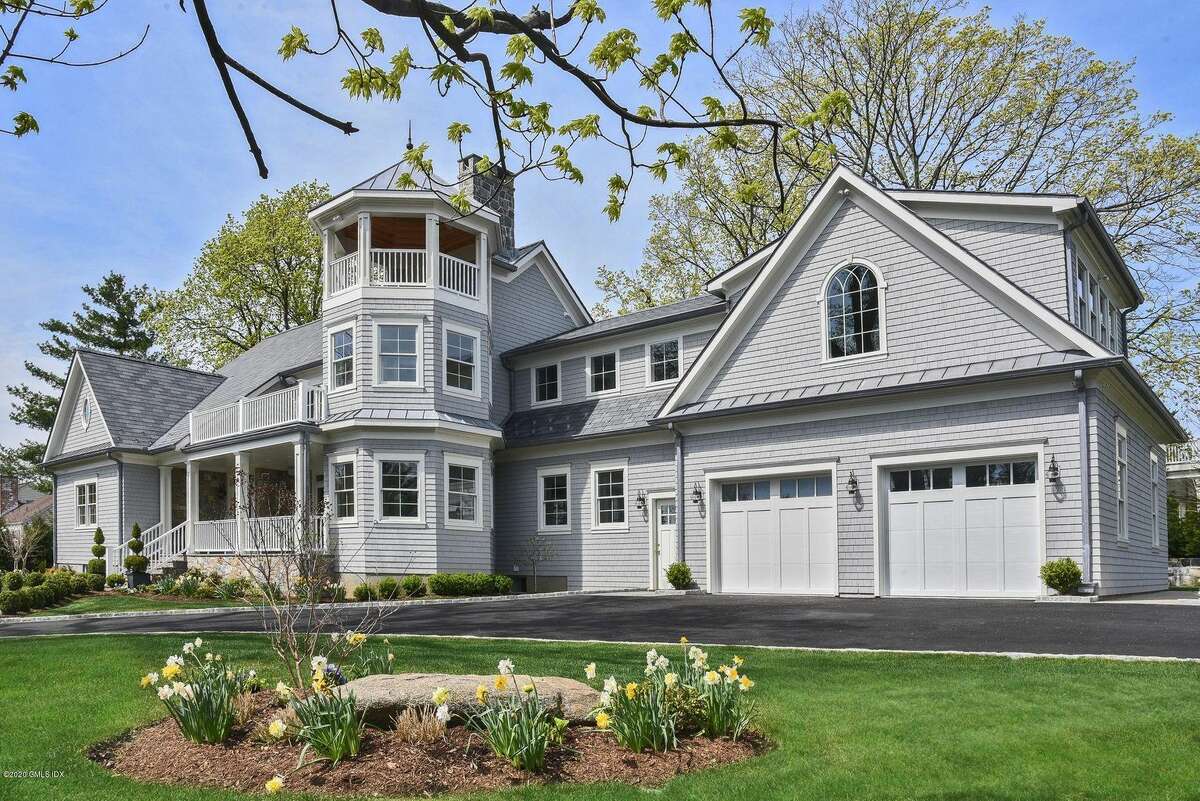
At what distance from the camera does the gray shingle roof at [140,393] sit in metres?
28.4

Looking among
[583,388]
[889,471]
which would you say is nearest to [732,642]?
[889,471]

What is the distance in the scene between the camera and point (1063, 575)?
14.1 m

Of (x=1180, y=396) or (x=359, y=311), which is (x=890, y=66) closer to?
→ (x=1180, y=396)

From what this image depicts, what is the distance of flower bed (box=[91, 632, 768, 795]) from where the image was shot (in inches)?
218

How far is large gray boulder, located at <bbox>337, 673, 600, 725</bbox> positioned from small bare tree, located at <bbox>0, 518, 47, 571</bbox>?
82.4ft

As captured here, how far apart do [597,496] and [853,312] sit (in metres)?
7.77

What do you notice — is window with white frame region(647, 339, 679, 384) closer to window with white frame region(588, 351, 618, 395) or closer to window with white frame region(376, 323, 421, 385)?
window with white frame region(588, 351, 618, 395)

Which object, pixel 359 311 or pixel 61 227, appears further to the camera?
pixel 359 311

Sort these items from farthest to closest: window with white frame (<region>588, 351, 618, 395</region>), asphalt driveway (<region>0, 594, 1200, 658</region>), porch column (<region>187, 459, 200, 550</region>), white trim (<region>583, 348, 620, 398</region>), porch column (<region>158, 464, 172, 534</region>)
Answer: porch column (<region>158, 464, 172, 534</region>), porch column (<region>187, 459, 200, 550</region>), window with white frame (<region>588, 351, 618, 395</region>), white trim (<region>583, 348, 620, 398</region>), asphalt driveway (<region>0, 594, 1200, 658</region>)

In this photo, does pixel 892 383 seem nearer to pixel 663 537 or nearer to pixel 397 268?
pixel 663 537

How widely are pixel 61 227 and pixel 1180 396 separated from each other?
98.5 ft

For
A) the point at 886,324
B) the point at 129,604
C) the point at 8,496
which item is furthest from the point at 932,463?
the point at 8,496

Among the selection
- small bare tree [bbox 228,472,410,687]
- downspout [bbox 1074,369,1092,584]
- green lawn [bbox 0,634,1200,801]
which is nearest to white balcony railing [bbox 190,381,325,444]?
small bare tree [bbox 228,472,410,687]

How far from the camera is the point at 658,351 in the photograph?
22406 millimetres
